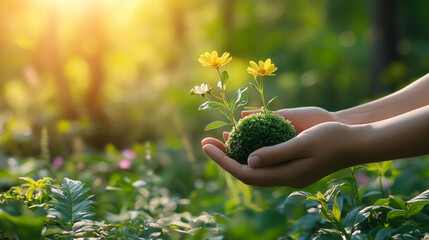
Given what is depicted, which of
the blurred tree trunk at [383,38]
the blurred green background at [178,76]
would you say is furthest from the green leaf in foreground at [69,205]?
the blurred tree trunk at [383,38]

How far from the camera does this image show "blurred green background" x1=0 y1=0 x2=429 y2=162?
478 centimetres

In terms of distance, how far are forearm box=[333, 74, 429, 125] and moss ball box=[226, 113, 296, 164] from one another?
0.34 metres

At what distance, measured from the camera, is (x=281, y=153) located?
3.58 feet

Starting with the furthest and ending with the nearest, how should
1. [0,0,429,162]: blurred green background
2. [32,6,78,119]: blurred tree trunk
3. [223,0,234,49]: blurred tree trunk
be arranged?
[223,0,234,49]: blurred tree trunk, [32,6,78,119]: blurred tree trunk, [0,0,429,162]: blurred green background

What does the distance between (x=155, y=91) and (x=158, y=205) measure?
20.0 ft

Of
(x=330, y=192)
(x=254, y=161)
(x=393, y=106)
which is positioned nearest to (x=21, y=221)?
(x=254, y=161)

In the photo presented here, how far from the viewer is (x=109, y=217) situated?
141 cm

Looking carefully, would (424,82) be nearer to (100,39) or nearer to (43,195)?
(43,195)

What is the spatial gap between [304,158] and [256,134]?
18cm

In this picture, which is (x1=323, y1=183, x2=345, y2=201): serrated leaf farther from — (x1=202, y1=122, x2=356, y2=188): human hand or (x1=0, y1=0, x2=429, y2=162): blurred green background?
(x1=0, y1=0, x2=429, y2=162): blurred green background

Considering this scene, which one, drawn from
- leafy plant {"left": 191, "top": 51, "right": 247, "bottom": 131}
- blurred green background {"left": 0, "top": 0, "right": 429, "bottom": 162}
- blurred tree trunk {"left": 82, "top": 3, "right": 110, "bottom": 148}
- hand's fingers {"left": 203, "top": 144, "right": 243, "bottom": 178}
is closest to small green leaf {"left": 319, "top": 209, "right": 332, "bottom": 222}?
hand's fingers {"left": 203, "top": 144, "right": 243, "bottom": 178}

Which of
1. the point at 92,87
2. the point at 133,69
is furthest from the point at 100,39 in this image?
the point at 133,69

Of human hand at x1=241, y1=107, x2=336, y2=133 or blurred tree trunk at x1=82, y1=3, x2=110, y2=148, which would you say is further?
blurred tree trunk at x1=82, y1=3, x2=110, y2=148

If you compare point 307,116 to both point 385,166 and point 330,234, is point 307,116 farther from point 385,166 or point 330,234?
point 330,234
